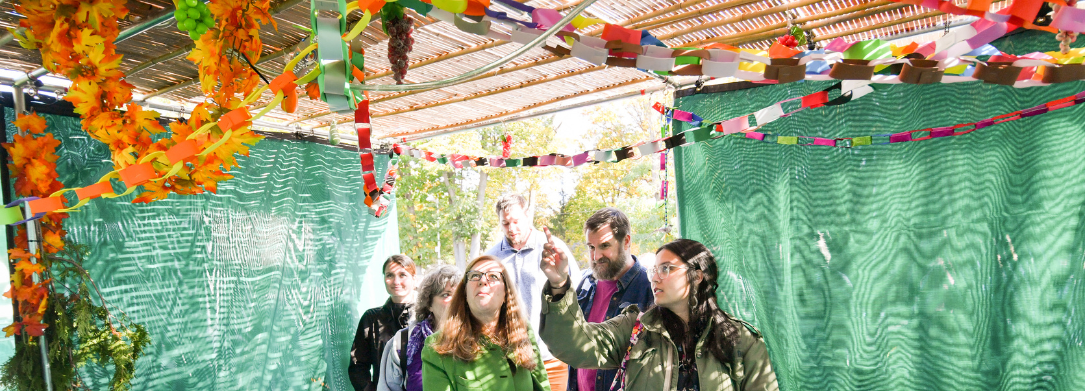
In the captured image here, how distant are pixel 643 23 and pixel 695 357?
1323 millimetres

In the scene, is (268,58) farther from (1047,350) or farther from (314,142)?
(1047,350)

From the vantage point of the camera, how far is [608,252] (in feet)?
7.95

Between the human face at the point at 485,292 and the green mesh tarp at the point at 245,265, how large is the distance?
1983 mm

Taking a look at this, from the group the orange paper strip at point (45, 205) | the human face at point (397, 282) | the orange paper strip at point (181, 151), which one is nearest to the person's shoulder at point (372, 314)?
the human face at point (397, 282)

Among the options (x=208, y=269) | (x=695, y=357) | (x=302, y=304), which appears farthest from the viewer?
(x=302, y=304)

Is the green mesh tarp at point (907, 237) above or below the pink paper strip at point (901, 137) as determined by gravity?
below

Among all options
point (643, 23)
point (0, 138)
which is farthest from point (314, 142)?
point (643, 23)

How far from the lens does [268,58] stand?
2.62 m

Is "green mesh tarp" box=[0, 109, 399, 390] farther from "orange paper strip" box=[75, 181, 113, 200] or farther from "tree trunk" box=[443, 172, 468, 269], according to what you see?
"tree trunk" box=[443, 172, 468, 269]

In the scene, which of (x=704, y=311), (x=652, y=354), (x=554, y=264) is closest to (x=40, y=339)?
(x=554, y=264)

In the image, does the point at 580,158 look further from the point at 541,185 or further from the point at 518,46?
the point at 541,185

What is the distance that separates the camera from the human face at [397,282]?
327 cm

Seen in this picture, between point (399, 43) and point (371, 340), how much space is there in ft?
7.62

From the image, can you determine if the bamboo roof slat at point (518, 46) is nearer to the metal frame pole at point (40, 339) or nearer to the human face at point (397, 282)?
the metal frame pole at point (40, 339)
